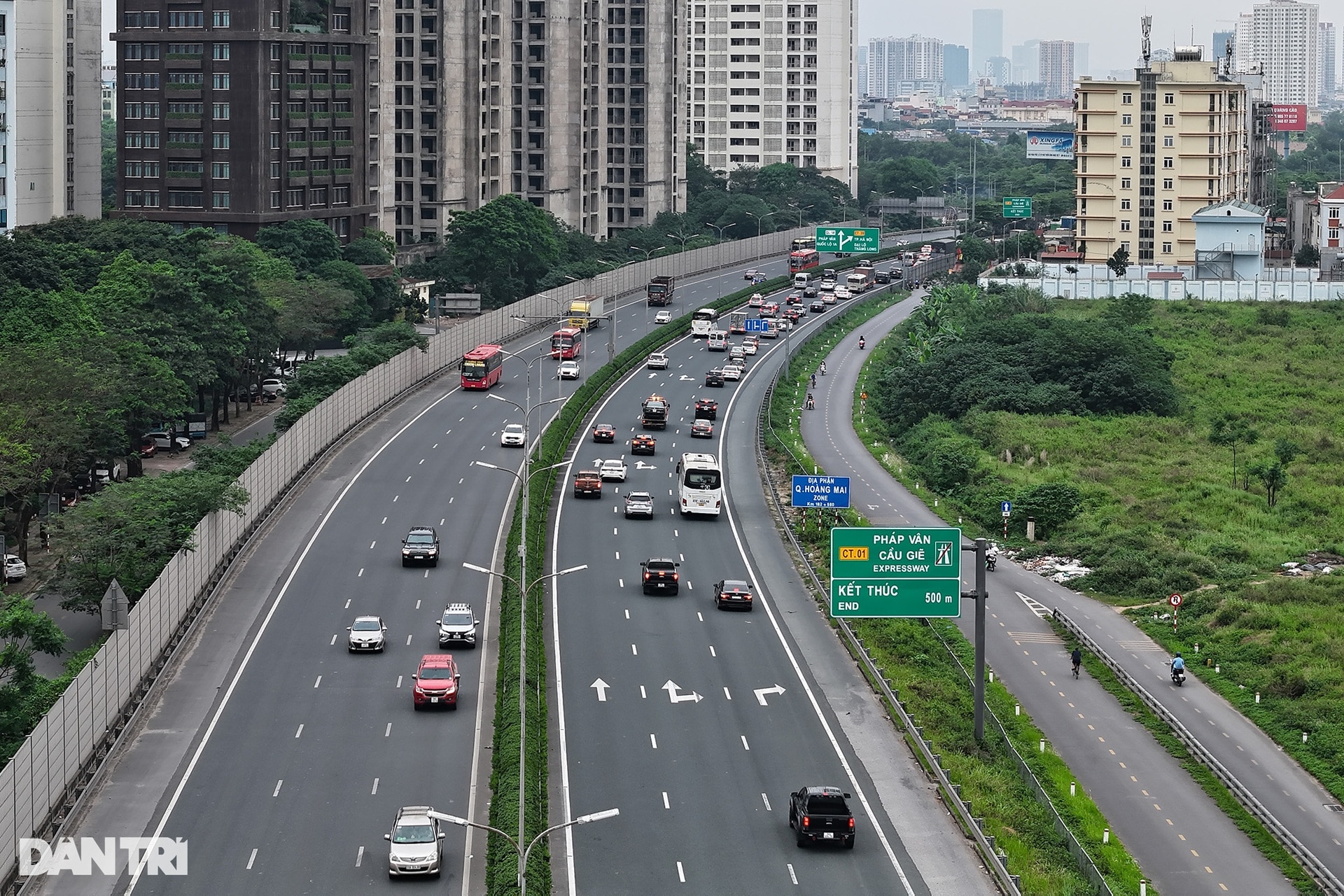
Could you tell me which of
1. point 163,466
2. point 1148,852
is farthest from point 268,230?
point 1148,852

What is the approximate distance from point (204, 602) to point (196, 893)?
3094 cm

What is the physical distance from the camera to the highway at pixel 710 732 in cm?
5569

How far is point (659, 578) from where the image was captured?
87000 millimetres

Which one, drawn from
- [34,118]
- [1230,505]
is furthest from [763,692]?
[34,118]

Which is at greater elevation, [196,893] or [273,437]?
[273,437]

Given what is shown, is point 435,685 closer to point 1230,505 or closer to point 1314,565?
point 1314,565

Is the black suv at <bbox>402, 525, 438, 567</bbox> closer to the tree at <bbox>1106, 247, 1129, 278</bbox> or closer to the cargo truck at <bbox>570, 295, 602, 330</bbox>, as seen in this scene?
the cargo truck at <bbox>570, 295, 602, 330</bbox>

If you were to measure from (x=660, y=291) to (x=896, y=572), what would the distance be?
4697 inches

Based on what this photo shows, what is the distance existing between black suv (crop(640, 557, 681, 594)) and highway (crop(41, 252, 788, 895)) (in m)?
7.29

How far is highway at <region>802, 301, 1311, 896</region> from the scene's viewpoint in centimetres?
6084

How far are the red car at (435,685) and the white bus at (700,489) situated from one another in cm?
3395

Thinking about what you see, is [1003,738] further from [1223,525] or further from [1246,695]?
[1223,525]

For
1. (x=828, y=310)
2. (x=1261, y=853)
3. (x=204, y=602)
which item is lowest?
(x=1261, y=853)

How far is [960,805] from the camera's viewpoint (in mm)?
60031
